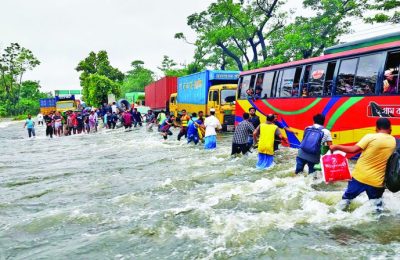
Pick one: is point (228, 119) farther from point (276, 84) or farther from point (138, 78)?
point (138, 78)

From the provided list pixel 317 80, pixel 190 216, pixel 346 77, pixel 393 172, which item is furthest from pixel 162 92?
pixel 393 172

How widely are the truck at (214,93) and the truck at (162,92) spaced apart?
554 centimetres

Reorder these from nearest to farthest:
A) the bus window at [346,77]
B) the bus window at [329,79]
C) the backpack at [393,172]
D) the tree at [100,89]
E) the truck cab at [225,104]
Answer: the backpack at [393,172], the bus window at [346,77], the bus window at [329,79], the truck cab at [225,104], the tree at [100,89]

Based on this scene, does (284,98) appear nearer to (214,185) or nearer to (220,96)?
(214,185)

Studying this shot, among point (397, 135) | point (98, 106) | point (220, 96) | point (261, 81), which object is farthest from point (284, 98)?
point (98, 106)

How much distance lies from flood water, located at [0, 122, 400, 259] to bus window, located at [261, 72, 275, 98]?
2.99 meters

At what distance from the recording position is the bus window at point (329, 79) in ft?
35.2

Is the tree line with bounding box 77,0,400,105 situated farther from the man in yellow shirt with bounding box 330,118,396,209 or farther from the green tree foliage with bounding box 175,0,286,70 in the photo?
the man in yellow shirt with bounding box 330,118,396,209

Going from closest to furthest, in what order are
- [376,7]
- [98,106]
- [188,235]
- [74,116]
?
[188,235] → [376,7] → [74,116] → [98,106]

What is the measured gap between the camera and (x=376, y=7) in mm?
24406

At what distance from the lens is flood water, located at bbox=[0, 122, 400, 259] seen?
546 cm

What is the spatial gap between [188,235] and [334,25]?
25.8 m

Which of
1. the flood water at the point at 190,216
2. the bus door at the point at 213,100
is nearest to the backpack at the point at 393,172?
the flood water at the point at 190,216

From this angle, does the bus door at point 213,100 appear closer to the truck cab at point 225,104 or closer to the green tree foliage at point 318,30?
the truck cab at point 225,104
